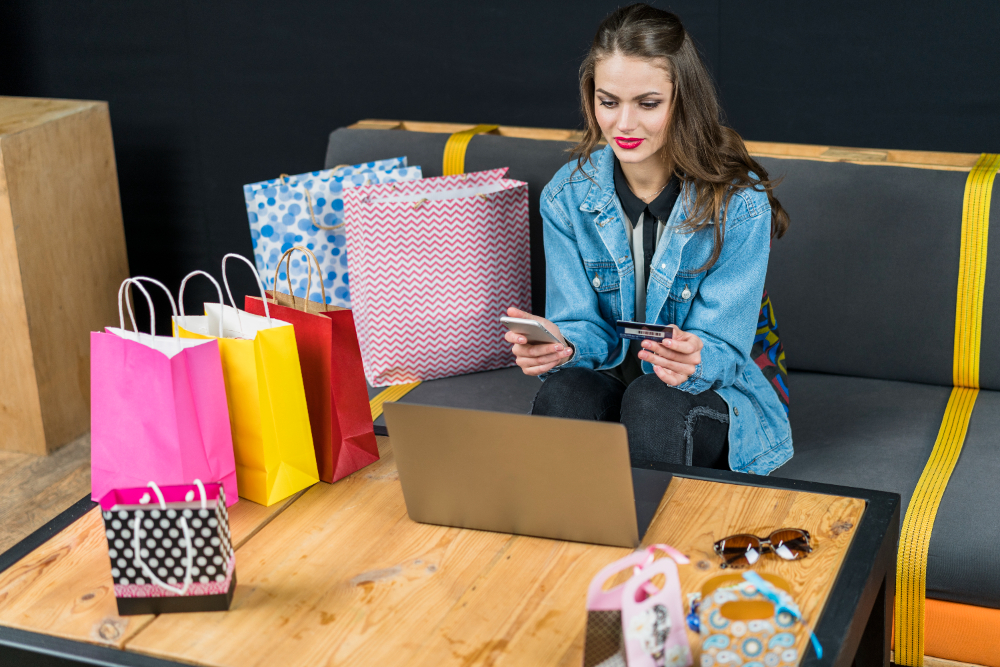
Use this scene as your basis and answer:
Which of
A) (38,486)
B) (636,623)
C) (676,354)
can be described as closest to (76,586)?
(636,623)

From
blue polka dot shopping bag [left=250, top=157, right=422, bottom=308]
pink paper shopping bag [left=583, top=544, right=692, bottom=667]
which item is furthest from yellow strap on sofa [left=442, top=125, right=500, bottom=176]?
pink paper shopping bag [left=583, top=544, right=692, bottom=667]

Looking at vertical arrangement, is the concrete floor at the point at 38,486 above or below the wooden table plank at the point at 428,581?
below

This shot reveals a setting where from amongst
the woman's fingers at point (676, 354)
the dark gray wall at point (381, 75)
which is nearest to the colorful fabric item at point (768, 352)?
the woman's fingers at point (676, 354)

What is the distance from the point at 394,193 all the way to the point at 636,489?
38.7 inches

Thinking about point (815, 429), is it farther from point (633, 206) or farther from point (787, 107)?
point (787, 107)

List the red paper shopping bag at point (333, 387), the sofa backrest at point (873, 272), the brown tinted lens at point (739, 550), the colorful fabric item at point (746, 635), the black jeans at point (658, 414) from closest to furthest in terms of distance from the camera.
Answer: the colorful fabric item at point (746, 635) → the brown tinted lens at point (739, 550) → the red paper shopping bag at point (333, 387) → the black jeans at point (658, 414) → the sofa backrest at point (873, 272)

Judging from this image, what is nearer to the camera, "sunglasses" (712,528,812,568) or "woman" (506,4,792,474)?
"sunglasses" (712,528,812,568)

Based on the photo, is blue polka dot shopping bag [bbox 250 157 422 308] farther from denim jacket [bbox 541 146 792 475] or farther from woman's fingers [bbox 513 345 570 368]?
woman's fingers [bbox 513 345 570 368]

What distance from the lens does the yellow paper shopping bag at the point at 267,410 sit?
4.18ft

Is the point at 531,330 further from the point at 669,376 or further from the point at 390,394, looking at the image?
the point at 390,394

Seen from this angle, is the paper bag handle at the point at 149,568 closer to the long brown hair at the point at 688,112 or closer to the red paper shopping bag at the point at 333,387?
the red paper shopping bag at the point at 333,387

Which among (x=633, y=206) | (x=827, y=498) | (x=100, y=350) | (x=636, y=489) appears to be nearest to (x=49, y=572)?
(x=100, y=350)

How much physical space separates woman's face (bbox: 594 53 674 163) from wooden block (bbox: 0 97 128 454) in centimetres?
146

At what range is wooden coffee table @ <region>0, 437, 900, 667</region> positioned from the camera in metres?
1.01
